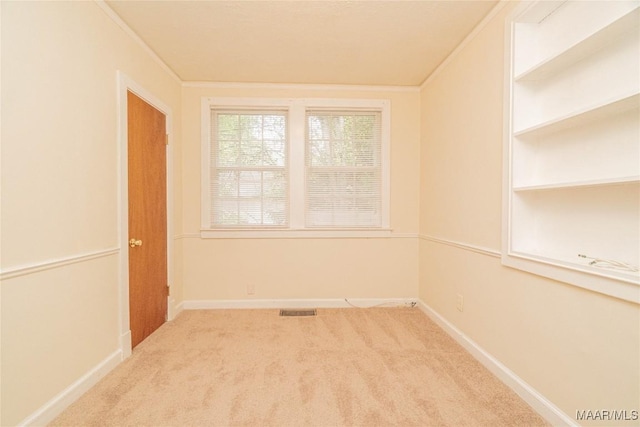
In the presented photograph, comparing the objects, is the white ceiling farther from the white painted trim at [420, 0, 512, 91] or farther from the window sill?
the window sill

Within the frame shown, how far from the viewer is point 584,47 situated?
4.85 ft

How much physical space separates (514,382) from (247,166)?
120 inches

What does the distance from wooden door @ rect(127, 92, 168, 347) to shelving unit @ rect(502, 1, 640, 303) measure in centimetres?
280

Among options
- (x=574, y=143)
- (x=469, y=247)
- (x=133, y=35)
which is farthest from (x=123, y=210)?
(x=574, y=143)

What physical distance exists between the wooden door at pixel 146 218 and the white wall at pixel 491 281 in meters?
2.77

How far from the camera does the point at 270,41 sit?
8.25 feet

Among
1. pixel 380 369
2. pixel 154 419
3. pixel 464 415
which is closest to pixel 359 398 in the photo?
pixel 380 369

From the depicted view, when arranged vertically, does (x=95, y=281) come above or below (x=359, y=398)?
above

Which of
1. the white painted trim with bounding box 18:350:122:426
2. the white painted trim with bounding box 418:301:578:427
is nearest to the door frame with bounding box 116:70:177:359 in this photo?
the white painted trim with bounding box 18:350:122:426

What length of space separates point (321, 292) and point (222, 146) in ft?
6.79

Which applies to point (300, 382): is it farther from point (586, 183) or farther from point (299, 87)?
point (299, 87)

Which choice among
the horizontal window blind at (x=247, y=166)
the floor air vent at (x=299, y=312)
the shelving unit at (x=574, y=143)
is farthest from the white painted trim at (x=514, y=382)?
the horizontal window blind at (x=247, y=166)

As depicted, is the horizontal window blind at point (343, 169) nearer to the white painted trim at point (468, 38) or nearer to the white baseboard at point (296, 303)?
the white painted trim at point (468, 38)

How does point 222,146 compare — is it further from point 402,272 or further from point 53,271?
point 402,272
